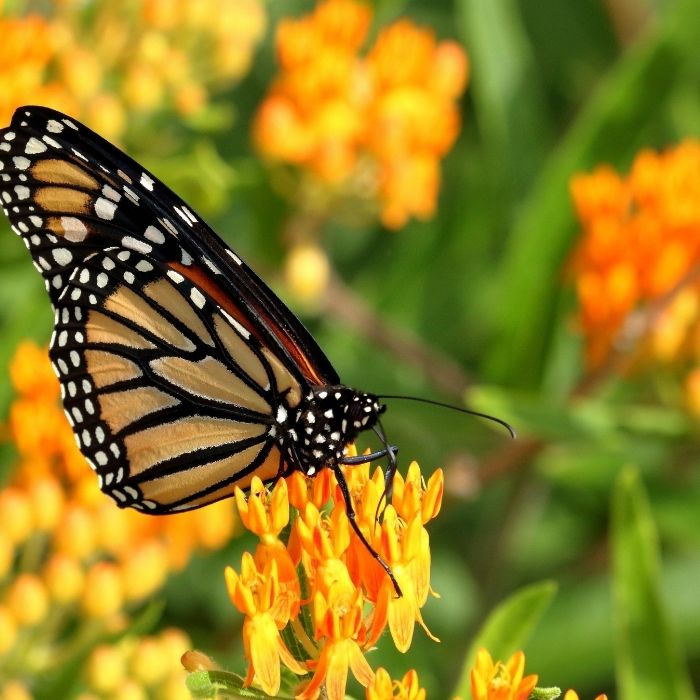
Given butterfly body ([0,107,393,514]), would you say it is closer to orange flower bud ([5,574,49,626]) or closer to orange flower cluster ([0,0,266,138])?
orange flower bud ([5,574,49,626])

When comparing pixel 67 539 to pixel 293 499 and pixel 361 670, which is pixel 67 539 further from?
pixel 361 670

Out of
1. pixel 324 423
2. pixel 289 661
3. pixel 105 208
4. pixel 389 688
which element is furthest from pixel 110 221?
pixel 389 688

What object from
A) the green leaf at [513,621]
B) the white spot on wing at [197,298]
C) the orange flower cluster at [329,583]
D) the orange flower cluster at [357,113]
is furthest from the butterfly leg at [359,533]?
the orange flower cluster at [357,113]

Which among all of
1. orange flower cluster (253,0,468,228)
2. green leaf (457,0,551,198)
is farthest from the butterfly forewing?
green leaf (457,0,551,198)

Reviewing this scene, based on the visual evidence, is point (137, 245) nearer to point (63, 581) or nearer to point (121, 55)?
point (63, 581)

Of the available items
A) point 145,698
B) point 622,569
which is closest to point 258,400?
point 145,698

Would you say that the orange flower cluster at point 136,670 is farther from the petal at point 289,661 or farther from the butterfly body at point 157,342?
the petal at point 289,661
